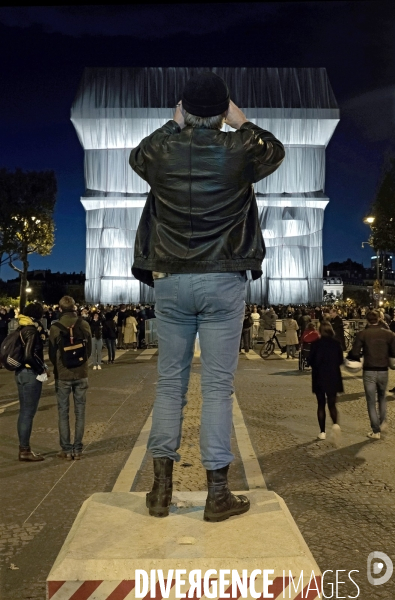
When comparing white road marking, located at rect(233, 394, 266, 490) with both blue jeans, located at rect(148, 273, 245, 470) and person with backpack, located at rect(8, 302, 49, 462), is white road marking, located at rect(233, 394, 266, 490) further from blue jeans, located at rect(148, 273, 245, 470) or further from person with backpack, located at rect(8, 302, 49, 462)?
blue jeans, located at rect(148, 273, 245, 470)

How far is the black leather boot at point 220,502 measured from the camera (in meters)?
3.00

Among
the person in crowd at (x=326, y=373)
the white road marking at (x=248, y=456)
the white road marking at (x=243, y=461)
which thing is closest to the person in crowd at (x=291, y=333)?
the white road marking at (x=248, y=456)

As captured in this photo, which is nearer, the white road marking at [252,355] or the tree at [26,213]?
the white road marking at [252,355]

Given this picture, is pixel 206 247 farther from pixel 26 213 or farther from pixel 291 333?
pixel 26 213

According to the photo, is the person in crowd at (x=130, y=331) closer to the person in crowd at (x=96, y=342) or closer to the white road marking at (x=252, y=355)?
the white road marking at (x=252, y=355)

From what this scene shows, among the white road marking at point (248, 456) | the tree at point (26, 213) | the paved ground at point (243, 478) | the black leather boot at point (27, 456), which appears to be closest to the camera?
the paved ground at point (243, 478)

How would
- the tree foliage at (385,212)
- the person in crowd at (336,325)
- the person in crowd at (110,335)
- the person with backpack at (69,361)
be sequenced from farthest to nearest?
the tree foliage at (385,212) → the person in crowd at (110,335) → the person in crowd at (336,325) → the person with backpack at (69,361)

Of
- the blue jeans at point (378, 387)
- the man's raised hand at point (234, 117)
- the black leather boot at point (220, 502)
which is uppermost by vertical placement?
the man's raised hand at point (234, 117)

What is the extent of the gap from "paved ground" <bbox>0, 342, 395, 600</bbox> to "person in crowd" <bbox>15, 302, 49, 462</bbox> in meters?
0.23

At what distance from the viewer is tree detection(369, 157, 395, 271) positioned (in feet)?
130

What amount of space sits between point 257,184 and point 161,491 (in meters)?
50.2

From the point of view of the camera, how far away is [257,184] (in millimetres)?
52344

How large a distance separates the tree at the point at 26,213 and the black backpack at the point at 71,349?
37.7 meters

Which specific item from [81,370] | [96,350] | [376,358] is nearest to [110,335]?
[96,350]
